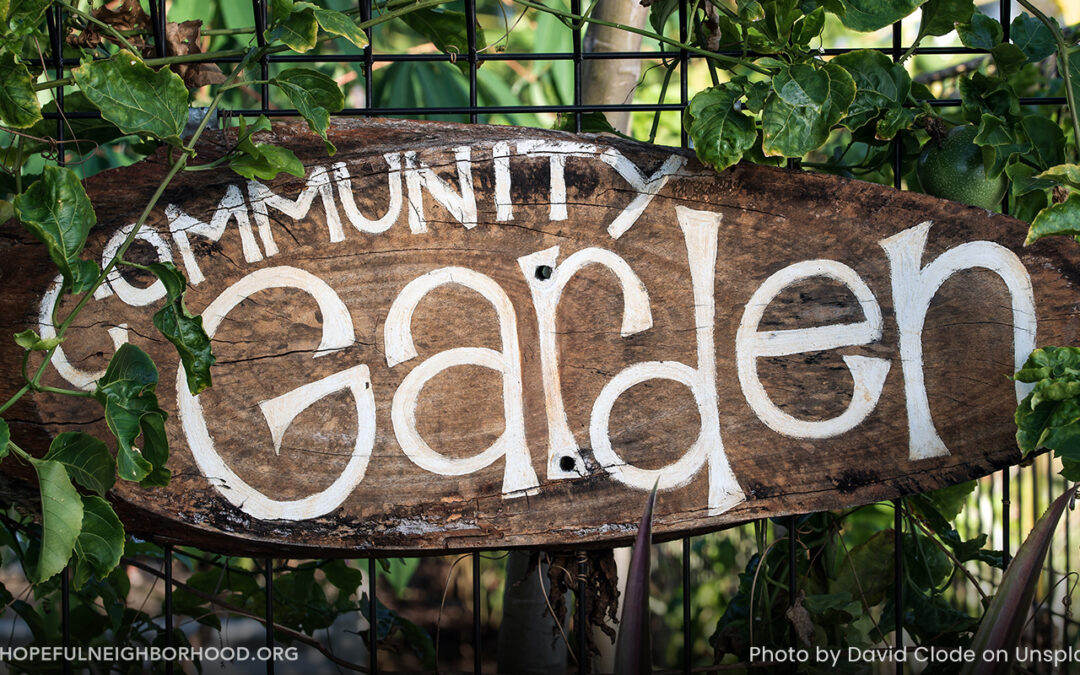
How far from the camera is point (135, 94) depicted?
0.79 m

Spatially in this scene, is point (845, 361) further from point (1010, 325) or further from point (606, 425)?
point (606, 425)

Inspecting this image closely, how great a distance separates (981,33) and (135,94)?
3.11 ft

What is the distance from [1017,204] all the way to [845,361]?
0.30 metres

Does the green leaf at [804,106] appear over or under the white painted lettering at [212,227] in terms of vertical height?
over

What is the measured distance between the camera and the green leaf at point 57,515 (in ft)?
2.34

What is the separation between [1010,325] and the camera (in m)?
0.98

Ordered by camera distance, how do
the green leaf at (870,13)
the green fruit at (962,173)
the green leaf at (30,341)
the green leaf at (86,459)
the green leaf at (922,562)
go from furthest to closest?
1. the green leaf at (922,562)
2. the green fruit at (962,173)
3. the green leaf at (870,13)
4. the green leaf at (86,459)
5. the green leaf at (30,341)

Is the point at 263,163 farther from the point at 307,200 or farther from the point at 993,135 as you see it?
the point at 993,135

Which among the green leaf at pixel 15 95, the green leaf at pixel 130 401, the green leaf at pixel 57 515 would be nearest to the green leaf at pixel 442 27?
the green leaf at pixel 15 95

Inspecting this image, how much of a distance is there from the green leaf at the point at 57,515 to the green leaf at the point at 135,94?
324 millimetres

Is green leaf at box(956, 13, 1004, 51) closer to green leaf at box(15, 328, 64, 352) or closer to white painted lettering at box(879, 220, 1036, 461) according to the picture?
white painted lettering at box(879, 220, 1036, 461)

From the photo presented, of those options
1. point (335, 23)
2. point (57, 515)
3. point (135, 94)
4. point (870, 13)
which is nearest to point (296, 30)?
point (335, 23)

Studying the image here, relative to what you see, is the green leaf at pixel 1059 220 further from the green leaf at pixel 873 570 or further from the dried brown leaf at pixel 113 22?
the dried brown leaf at pixel 113 22

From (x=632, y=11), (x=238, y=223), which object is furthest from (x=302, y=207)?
(x=632, y=11)
